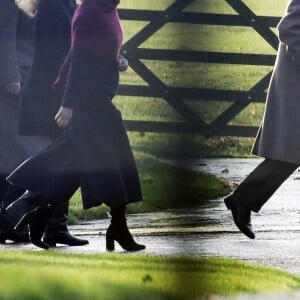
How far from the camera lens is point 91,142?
263 inches

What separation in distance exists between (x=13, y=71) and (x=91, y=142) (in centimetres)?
94

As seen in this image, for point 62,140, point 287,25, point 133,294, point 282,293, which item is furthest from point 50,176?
point 133,294

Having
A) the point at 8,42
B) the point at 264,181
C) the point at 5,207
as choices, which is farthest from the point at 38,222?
the point at 264,181

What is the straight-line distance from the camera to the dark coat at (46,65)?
7039 millimetres

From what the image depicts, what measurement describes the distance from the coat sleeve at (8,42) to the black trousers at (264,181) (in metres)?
1.58

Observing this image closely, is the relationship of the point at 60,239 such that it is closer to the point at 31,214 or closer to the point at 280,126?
the point at 31,214

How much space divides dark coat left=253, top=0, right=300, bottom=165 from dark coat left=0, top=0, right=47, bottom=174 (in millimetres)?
1599

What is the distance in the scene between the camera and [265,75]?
12594 millimetres

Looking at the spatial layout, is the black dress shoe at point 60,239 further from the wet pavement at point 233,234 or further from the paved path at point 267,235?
the paved path at point 267,235

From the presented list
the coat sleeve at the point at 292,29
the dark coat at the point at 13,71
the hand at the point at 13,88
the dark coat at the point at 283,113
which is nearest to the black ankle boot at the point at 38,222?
the dark coat at the point at 13,71

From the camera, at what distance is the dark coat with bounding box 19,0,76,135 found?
7039mm

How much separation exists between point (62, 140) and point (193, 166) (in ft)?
15.4

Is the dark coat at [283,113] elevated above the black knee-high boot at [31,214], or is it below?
above

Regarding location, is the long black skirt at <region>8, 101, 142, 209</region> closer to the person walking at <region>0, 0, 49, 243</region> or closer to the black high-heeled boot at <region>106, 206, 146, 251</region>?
the black high-heeled boot at <region>106, 206, 146, 251</region>
